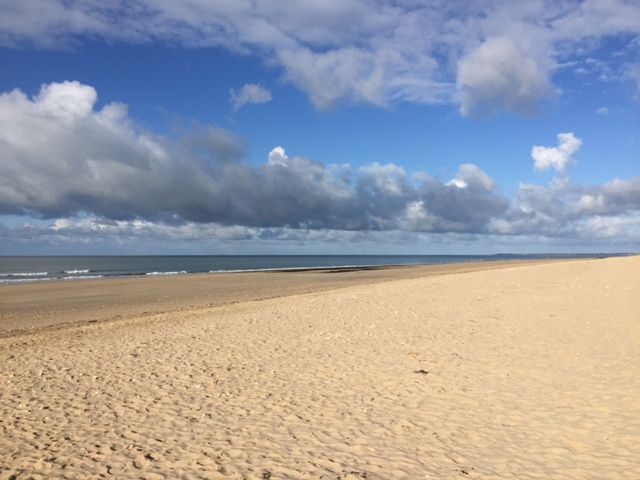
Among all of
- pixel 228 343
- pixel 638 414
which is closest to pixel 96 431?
pixel 228 343

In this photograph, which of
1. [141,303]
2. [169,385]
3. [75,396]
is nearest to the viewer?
[75,396]

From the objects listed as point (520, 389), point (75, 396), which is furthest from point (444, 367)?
point (75, 396)

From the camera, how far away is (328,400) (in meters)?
8.91

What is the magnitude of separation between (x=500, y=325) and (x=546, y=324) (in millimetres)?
1609

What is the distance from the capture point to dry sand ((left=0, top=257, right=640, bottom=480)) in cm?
636

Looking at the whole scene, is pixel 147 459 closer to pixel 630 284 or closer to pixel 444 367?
pixel 444 367

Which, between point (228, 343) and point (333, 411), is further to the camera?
A: point (228, 343)

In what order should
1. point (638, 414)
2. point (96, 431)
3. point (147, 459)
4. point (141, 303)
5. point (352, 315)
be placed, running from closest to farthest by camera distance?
1. point (147, 459)
2. point (96, 431)
3. point (638, 414)
4. point (352, 315)
5. point (141, 303)

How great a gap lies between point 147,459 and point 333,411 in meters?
3.18

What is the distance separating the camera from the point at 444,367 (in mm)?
11031

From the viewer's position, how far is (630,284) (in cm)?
2995

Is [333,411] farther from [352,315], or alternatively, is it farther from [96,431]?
[352,315]

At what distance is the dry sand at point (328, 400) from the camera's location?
6.36 metres

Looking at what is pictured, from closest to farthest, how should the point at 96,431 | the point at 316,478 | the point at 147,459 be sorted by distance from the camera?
the point at 316,478 → the point at 147,459 → the point at 96,431
